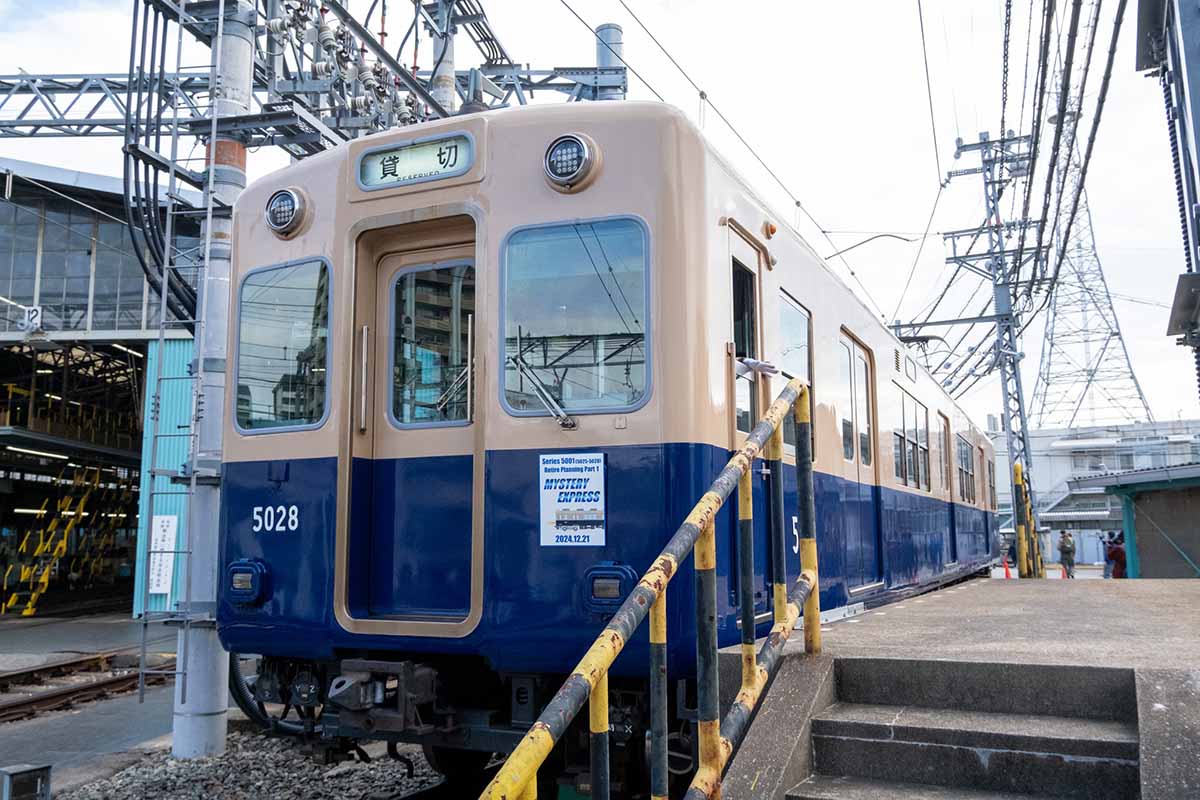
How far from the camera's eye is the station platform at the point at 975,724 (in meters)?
3.40

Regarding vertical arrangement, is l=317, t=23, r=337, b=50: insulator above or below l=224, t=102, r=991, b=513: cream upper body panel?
above

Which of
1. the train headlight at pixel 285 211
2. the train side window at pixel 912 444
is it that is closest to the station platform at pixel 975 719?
the train headlight at pixel 285 211

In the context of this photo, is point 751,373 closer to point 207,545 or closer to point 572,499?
point 572,499

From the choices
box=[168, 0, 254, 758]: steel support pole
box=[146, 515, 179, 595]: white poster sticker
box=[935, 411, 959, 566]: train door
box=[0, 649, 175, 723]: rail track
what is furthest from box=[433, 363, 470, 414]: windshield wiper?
box=[935, 411, 959, 566]: train door

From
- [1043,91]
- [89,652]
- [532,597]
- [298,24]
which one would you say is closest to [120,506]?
[89,652]

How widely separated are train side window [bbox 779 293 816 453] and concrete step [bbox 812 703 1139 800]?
180 cm

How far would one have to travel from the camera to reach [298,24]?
10.1 meters

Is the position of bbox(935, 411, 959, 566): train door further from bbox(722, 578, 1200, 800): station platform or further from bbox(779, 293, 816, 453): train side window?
bbox(722, 578, 1200, 800): station platform

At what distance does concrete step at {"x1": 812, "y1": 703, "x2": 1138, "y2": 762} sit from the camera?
11.3 ft

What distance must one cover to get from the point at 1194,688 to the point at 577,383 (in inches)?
103

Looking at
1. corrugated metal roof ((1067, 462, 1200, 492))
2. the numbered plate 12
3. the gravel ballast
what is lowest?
the gravel ballast

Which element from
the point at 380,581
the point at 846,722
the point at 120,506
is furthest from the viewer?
the point at 120,506

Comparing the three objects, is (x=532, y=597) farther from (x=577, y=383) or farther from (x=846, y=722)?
(x=846, y=722)

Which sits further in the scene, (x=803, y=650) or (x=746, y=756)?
(x=803, y=650)
